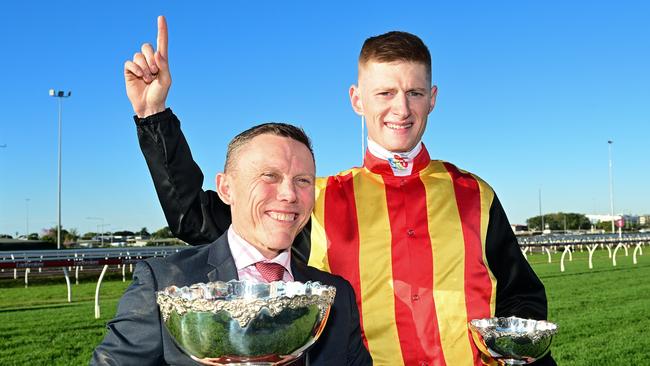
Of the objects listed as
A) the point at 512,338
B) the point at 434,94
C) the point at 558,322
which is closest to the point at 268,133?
the point at 434,94

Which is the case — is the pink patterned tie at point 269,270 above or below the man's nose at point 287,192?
below

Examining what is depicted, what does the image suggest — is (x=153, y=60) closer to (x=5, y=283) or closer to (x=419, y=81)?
(x=419, y=81)

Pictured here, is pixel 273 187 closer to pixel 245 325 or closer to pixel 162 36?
pixel 245 325

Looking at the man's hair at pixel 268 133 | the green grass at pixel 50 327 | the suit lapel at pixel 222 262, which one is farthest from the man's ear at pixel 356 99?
the green grass at pixel 50 327

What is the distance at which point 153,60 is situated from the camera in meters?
2.71

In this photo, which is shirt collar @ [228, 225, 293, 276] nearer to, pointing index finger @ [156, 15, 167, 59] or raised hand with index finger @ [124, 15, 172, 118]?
raised hand with index finger @ [124, 15, 172, 118]

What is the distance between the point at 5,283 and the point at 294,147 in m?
25.6

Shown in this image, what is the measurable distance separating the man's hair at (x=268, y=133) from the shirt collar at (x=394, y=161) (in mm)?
617

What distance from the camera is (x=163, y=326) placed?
2.29 metres

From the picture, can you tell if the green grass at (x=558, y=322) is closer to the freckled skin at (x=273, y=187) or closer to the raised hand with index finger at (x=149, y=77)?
the raised hand with index finger at (x=149, y=77)

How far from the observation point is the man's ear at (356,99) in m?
3.24

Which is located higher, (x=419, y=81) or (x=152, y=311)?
(x=419, y=81)

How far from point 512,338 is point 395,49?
1237 millimetres

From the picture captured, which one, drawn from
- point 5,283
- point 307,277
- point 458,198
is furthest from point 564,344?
point 5,283
